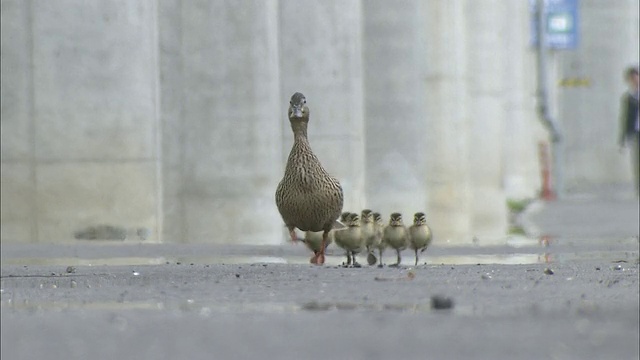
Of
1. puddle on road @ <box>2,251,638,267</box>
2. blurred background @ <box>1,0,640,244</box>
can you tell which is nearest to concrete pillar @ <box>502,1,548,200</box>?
blurred background @ <box>1,0,640,244</box>

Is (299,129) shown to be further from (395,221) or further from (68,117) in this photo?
(68,117)

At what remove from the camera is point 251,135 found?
2011 centimetres

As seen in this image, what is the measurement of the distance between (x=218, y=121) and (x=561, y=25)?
2421cm

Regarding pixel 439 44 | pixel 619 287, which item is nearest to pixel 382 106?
pixel 439 44

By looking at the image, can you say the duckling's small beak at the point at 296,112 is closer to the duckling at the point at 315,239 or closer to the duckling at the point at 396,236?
Answer: the duckling at the point at 315,239

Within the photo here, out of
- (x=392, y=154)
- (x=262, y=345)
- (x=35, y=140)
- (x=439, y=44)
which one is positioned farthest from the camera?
(x=439, y=44)

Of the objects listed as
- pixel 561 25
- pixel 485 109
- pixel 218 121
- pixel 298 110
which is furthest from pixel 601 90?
pixel 298 110

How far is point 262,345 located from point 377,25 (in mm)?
18440

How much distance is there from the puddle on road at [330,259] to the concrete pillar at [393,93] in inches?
330

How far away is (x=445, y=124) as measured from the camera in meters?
28.6

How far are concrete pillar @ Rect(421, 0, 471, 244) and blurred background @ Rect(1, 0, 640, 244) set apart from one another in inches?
0.9

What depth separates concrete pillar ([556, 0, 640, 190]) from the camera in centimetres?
5316

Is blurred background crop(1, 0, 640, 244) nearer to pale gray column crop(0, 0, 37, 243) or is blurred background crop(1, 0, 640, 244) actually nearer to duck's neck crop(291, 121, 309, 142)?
pale gray column crop(0, 0, 37, 243)

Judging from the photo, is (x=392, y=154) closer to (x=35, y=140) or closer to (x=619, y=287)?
(x=35, y=140)
